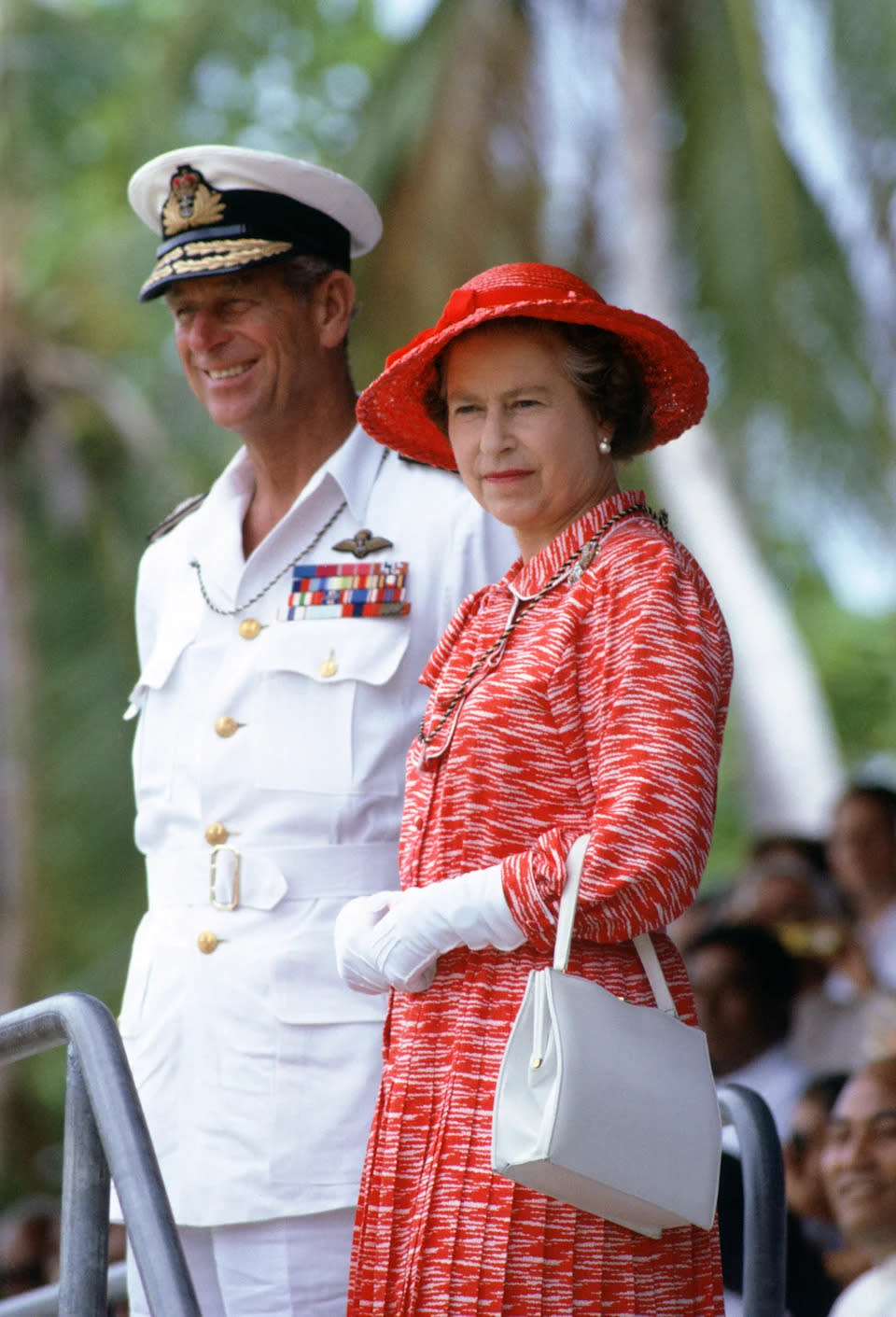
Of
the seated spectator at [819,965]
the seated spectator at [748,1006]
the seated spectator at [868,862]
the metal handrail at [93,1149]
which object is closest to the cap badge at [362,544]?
the metal handrail at [93,1149]

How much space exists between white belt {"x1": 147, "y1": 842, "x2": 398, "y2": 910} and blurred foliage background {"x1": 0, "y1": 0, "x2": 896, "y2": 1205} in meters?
7.04

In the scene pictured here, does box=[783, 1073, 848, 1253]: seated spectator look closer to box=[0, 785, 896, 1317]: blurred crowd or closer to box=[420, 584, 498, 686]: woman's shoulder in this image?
box=[0, 785, 896, 1317]: blurred crowd

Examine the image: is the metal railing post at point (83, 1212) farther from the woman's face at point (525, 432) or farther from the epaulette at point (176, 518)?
the epaulette at point (176, 518)

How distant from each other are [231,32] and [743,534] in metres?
5.48

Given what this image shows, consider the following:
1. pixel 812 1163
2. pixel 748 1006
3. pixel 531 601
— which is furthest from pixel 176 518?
pixel 748 1006

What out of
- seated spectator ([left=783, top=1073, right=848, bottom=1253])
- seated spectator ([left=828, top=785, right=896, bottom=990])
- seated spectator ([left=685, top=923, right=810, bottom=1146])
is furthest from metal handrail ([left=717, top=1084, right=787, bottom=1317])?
seated spectator ([left=828, top=785, right=896, bottom=990])

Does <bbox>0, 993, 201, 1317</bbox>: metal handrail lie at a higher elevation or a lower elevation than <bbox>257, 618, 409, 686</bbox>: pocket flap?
lower

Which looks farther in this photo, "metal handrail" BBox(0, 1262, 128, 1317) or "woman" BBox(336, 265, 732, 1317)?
"metal handrail" BBox(0, 1262, 128, 1317)

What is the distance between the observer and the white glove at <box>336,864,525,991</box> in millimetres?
2010

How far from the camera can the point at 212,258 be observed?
2.77 m

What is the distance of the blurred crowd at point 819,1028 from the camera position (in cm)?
385

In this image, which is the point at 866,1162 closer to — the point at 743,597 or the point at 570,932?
the point at 570,932

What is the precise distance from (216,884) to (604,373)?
885mm

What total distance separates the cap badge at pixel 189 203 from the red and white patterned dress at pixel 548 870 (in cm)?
89
